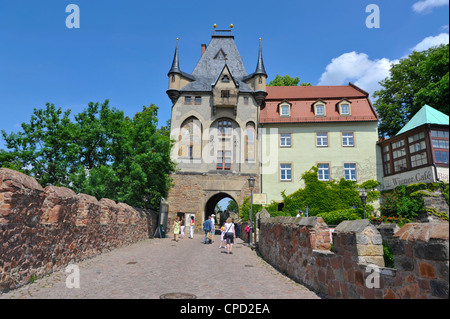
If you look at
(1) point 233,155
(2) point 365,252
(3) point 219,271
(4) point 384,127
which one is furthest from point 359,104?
(2) point 365,252

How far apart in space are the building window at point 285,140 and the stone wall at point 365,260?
21.7m

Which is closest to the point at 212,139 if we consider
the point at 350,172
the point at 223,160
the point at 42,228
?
the point at 223,160

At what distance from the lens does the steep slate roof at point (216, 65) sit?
32500 mm

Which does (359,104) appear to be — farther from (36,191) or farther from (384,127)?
(36,191)

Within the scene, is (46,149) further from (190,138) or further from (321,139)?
(321,139)

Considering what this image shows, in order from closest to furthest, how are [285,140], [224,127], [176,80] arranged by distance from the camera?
[285,140]
[224,127]
[176,80]

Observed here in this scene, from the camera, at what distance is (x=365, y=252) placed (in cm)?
488

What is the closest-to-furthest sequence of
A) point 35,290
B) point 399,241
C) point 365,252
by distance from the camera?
point 399,241 → point 365,252 → point 35,290

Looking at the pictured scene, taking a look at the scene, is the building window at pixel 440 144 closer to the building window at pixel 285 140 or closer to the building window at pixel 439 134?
the building window at pixel 439 134

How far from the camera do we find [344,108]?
30688mm

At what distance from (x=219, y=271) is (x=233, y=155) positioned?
21523 millimetres

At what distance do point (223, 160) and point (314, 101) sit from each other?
11076 mm
